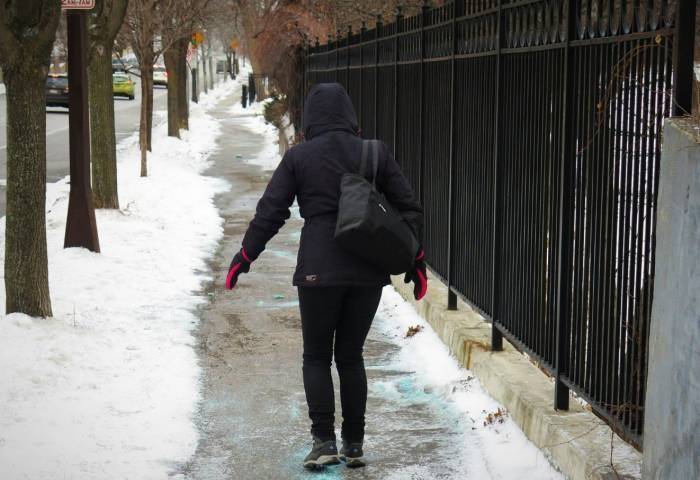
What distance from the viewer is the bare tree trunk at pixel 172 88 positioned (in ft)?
94.6

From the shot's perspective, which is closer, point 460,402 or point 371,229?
point 371,229

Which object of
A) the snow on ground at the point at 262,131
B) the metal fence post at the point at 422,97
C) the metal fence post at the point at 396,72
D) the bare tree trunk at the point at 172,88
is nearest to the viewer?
the metal fence post at the point at 422,97

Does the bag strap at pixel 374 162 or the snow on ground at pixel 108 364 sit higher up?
the bag strap at pixel 374 162

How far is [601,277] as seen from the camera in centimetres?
491

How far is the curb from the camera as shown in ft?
15.4

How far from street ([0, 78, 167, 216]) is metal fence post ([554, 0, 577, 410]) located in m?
11.4

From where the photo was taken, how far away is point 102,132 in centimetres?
1408

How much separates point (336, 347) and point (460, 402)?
4.43ft

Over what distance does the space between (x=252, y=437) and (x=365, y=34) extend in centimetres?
717

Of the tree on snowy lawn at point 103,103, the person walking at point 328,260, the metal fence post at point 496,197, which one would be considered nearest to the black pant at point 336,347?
the person walking at point 328,260

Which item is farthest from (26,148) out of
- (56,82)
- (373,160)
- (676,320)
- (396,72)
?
(56,82)

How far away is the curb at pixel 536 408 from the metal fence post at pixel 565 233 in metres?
0.19

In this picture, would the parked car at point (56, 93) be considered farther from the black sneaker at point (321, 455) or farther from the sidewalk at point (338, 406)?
the black sneaker at point (321, 455)

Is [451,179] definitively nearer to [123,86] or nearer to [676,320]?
[676,320]
